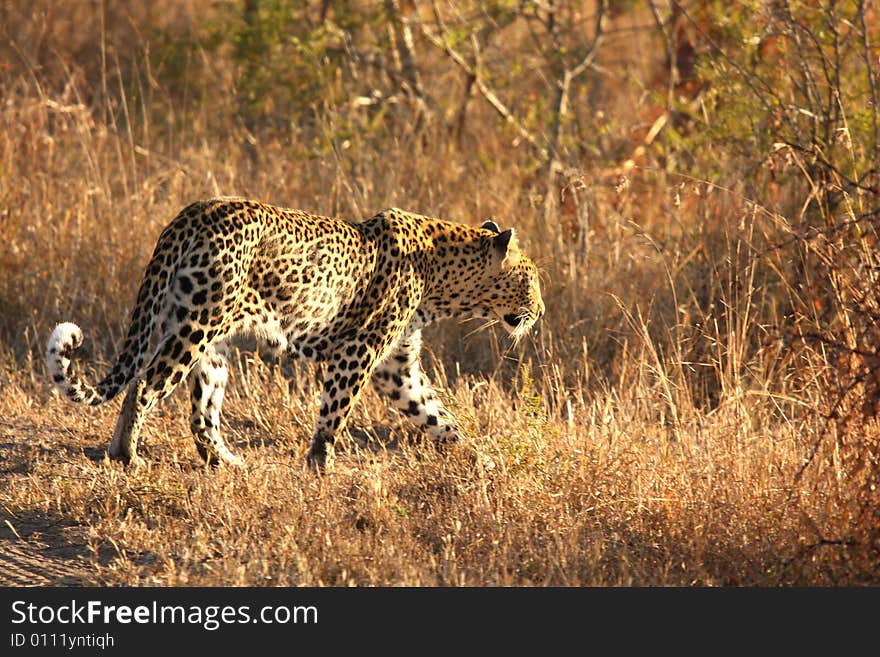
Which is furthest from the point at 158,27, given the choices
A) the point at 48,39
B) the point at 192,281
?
the point at 192,281

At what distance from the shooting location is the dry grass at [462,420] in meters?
4.87

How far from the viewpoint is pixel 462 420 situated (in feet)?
20.5

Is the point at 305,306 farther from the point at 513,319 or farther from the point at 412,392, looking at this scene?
the point at 513,319

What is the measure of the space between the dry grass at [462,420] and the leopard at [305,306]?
28cm

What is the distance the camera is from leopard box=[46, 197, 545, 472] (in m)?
5.65

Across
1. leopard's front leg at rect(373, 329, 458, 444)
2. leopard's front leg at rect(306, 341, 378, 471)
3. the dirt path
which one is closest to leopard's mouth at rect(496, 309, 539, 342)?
leopard's front leg at rect(373, 329, 458, 444)

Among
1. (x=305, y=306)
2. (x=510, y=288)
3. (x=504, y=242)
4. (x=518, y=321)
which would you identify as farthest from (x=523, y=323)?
(x=305, y=306)

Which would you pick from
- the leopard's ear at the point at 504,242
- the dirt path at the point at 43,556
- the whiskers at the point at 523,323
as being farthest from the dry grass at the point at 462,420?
the leopard's ear at the point at 504,242

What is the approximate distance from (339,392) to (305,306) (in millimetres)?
442

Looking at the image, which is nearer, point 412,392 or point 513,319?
point 412,392

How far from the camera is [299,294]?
19.7 feet

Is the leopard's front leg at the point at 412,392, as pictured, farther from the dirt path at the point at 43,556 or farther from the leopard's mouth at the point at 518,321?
the dirt path at the point at 43,556

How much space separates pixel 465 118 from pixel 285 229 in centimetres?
495

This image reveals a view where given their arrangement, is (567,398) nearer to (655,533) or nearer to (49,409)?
(655,533)
